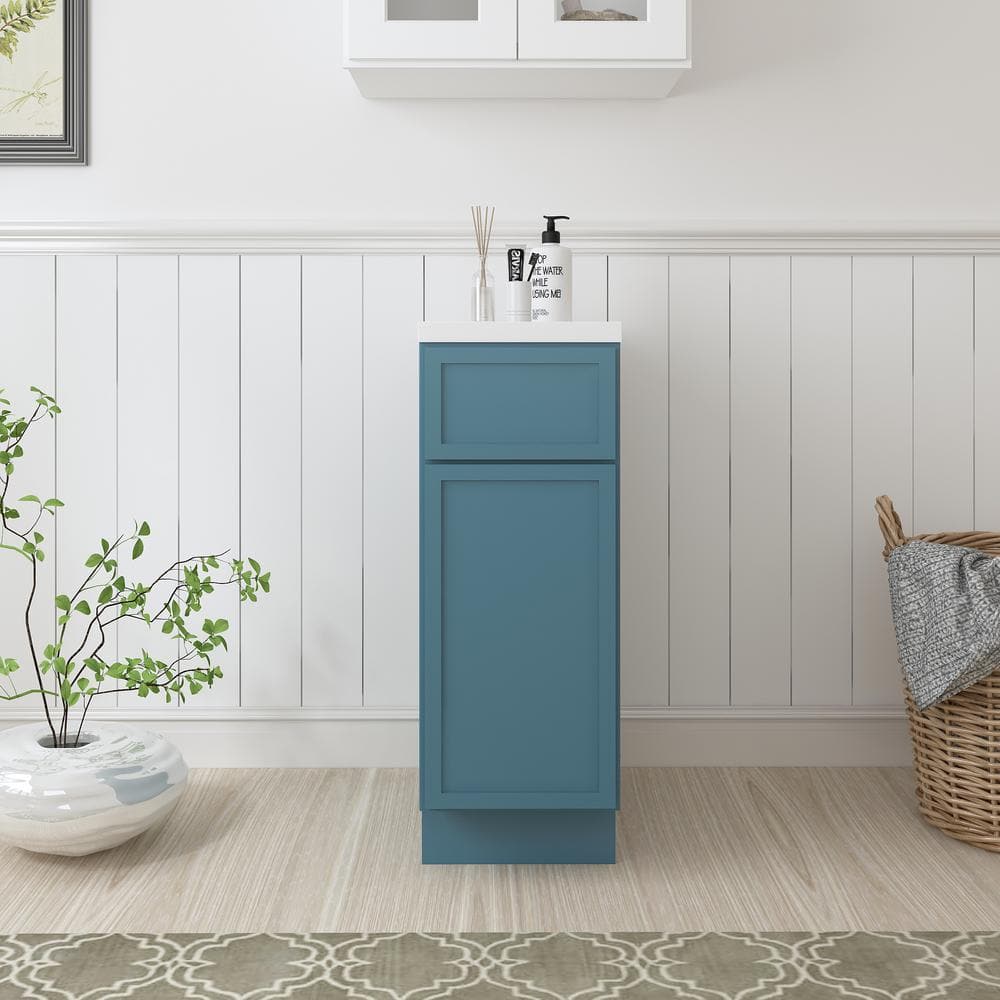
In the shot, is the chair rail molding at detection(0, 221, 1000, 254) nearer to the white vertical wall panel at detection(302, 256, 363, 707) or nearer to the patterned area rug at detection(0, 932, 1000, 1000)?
the white vertical wall panel at detection(302, 256, 363, 707)

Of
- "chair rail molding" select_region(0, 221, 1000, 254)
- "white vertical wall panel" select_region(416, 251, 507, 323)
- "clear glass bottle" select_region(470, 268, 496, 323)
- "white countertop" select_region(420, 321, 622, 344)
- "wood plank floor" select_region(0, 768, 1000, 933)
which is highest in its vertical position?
"chair rail molding" select_region(0, 221, 1000, 254)

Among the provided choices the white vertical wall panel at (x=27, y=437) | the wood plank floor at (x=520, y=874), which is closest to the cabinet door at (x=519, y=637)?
the wood plank floor at (x=520, y=874)

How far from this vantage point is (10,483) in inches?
76.8

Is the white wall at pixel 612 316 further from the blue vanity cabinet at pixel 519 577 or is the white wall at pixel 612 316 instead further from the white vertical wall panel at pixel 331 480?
the blue vanity cabinet at pixel 519 577

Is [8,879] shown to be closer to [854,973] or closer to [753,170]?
[854,973]

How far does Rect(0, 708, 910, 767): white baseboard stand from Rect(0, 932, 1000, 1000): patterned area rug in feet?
2.21

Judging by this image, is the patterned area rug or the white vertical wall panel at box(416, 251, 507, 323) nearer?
the patterned area rug

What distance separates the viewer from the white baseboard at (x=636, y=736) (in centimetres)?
196

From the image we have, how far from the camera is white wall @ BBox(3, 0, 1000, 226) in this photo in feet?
6.24

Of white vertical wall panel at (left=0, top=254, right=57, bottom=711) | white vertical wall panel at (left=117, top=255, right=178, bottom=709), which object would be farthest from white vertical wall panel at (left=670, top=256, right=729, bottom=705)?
white vertical wall panel at (left=0, top=254, right=57, bottom=711)

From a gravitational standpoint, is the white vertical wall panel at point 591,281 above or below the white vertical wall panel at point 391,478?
above

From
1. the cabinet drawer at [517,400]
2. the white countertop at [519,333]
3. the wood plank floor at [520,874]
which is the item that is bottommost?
the wood plank floor at [520,874]

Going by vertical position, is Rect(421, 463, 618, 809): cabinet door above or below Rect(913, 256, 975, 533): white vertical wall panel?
below

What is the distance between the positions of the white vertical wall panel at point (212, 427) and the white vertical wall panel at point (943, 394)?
4.47 feet
